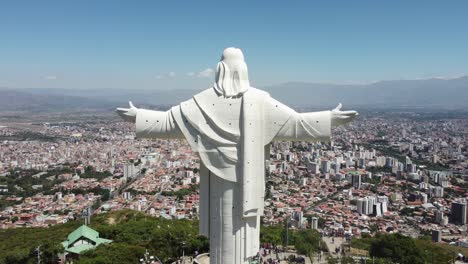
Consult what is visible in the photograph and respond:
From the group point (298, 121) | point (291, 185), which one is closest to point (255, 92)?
point (298, 121)

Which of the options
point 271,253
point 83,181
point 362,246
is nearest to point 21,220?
point 83,181

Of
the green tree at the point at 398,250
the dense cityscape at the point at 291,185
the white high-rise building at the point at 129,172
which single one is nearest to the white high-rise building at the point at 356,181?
the dense cityscape at the point at 291,185

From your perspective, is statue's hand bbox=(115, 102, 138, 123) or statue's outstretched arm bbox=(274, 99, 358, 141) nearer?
statue's outstretched arm bbox=(274, 99, 358, 141)

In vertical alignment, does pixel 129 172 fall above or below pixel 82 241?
below

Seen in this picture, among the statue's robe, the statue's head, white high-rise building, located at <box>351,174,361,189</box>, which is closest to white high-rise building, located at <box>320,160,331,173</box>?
white high-rise building, located at <box>351,174,361,189</box>

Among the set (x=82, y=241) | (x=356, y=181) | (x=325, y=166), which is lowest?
(x=356, y=181)

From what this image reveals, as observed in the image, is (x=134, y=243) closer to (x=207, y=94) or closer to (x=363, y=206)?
(x=207, y=94)

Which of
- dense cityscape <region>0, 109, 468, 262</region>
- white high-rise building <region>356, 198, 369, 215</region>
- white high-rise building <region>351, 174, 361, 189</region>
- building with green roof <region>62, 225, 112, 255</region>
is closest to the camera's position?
building with green roof <region>62, 225, 112, 255</region>

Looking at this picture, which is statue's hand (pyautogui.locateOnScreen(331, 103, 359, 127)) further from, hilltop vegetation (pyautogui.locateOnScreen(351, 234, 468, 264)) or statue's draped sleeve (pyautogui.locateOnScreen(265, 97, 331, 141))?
hilltop vegetation (pyautogui.locateOnScreen(351, 234, 468, 264))
